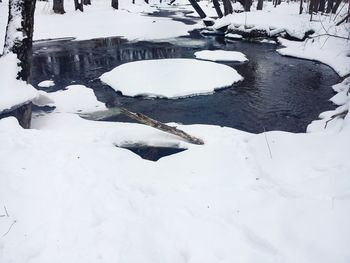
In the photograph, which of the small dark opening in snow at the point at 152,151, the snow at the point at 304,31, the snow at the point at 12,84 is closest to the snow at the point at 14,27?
the snow at the point at 12,84

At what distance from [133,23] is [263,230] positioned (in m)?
22.8

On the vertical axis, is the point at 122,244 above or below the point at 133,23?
below

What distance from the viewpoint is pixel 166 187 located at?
443 centimetres

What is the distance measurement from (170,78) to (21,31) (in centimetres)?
513

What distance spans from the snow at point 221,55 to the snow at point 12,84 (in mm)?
8793

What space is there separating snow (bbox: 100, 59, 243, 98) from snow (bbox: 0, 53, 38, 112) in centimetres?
345

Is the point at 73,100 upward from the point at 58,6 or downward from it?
downward

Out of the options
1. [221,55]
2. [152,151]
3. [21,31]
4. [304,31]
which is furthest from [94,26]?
[152,151]

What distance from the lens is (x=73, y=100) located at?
9266 mm

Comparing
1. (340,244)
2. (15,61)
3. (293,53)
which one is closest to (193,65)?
(293,53)

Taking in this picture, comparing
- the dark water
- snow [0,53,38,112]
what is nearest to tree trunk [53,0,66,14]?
the dark water

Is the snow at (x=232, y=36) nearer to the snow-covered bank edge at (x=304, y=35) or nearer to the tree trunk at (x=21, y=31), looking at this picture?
the snow-covered bank edge at (x=304, y=35)

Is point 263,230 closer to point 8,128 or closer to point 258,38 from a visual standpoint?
point 8,128

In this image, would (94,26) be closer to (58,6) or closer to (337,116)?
(58,6)
